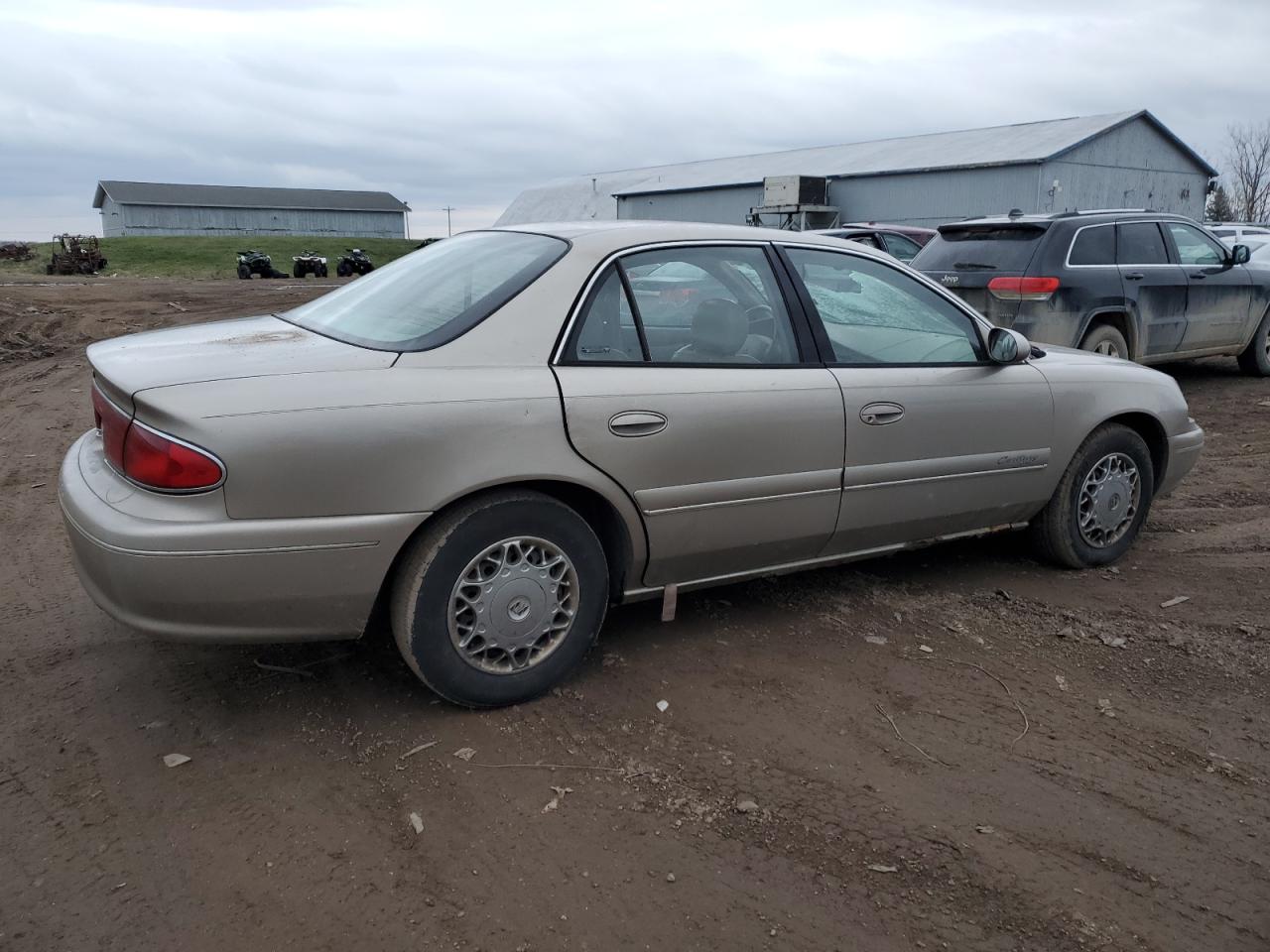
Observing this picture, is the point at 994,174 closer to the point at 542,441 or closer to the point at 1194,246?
the point at 1194,246

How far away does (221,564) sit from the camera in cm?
293

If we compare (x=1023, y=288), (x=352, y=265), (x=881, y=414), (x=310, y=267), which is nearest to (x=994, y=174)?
(x=352, y=265)

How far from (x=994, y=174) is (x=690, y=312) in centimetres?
3125

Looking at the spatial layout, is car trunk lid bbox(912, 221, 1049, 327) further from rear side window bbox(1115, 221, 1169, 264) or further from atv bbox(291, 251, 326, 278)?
atv bbox(291, 251, 326, 278)

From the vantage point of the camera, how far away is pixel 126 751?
3193 mm

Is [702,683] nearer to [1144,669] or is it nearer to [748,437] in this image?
[748,437]

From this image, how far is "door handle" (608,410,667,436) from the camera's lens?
11.4ft

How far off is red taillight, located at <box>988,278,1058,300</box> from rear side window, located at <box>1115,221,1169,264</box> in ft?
3.35

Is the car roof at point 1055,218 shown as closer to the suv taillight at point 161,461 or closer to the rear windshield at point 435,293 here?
the rear windshield at point 435,293

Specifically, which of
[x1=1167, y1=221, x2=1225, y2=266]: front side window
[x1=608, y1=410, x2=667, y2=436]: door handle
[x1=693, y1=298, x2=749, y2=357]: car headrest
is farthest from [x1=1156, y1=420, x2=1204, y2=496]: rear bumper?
[x1=1167, y1=221, x2=1225, y2=266]: front side window

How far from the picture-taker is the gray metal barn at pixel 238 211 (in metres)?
71.6

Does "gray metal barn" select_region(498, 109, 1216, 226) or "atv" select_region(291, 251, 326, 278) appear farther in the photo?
"atv" select_region(291, 251, 326, 278)

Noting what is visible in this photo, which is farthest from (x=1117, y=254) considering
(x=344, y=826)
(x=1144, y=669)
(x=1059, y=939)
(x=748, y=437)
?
(x=344, y=826)

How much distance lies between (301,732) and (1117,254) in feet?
27.0
